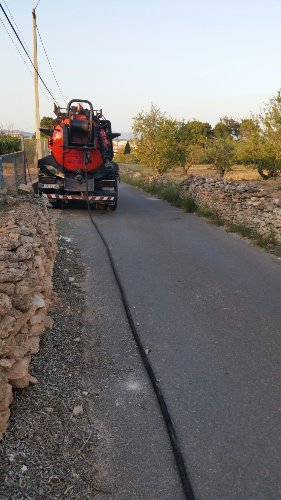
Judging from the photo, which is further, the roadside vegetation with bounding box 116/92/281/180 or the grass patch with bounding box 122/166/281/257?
the roadside vegetation with bounding box 116/92/281/180

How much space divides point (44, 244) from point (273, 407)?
380cm

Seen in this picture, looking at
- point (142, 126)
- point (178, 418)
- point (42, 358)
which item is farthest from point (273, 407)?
point (142, 126)

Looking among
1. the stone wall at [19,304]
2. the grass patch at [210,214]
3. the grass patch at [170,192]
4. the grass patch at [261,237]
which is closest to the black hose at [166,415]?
the stone wall at [19,304]

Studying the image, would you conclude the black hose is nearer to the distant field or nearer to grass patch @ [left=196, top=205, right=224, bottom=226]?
grass patch @ [left=196, top=205, right=224, bottom=226]

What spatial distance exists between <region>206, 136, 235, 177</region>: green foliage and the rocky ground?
3103 cm

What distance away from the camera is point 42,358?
455 cm

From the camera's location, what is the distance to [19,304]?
403 cm

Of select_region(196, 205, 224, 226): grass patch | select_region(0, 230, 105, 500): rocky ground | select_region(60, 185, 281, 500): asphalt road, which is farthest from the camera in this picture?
select_region(196, 205, 224, 226): grass patch

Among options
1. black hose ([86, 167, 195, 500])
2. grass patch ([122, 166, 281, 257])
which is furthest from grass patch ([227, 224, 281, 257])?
black hose ([86, 167, 195, 500])

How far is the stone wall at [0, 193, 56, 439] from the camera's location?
346cm

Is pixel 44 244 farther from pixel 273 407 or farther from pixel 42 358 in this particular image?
pixel 273 407

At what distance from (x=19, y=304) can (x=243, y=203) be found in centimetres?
1052

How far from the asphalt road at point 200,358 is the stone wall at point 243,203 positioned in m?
1.80

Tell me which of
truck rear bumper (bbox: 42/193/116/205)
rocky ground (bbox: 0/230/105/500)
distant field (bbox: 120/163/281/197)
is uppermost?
truck rear bumper (bbox: 42/193/116/205)
